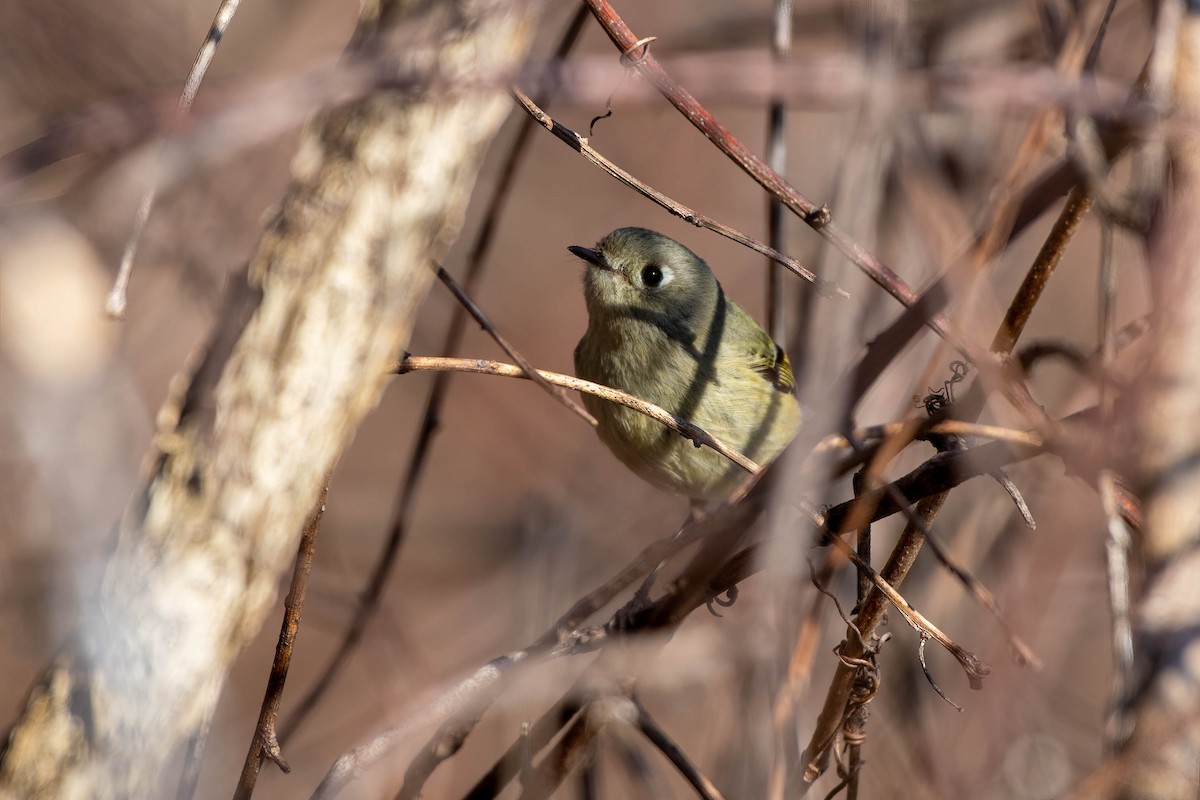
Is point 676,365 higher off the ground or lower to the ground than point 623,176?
lower

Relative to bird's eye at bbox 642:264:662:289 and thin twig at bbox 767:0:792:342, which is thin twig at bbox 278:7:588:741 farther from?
bird's eye at bbox 642:264:662:289

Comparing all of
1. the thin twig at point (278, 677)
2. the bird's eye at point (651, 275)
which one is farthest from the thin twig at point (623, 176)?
the bird's eye at point (651, 275)

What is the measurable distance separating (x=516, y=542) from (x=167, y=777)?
263 cm

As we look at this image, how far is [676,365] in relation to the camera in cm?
309

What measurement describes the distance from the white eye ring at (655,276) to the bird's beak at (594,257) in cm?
10

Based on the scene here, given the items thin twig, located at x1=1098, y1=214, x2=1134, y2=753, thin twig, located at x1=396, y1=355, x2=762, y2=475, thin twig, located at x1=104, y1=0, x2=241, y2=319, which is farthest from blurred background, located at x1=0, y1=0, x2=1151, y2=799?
thin twig, located at x1=396, y1=355, x2=762, y2=475

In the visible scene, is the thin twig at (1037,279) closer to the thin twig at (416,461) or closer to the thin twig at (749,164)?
the thin twig at (749,164)

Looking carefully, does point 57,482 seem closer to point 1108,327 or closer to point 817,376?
point 817,376

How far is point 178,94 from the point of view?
122 centimetres

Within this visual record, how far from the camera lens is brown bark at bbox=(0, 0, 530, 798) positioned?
5.49 ft

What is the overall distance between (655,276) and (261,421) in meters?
1.83

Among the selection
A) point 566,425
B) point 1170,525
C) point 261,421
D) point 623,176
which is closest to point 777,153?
point 623,176

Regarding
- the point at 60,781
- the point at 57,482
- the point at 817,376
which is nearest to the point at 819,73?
the point at 817,376

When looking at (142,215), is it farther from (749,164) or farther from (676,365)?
(676,365)
